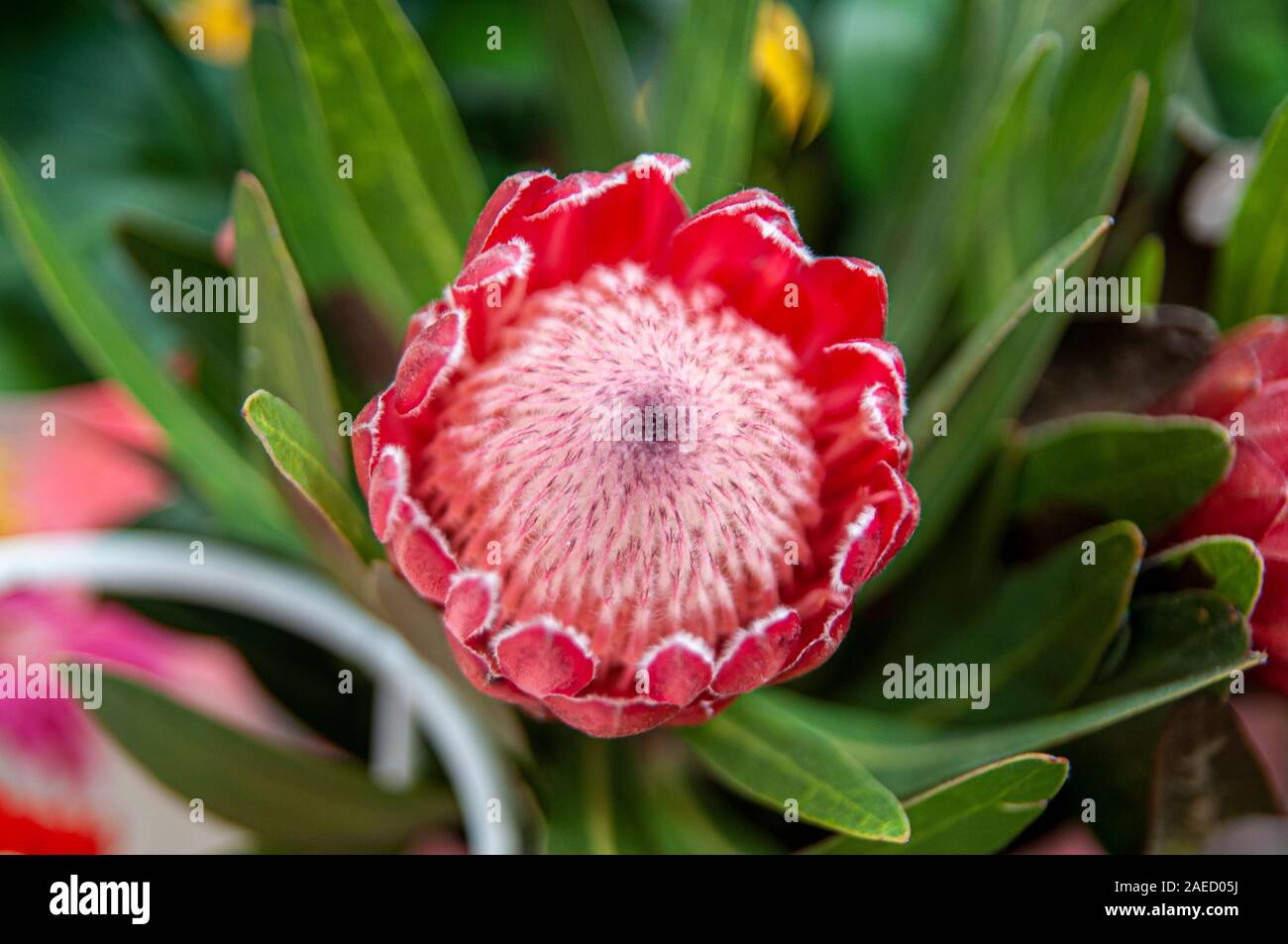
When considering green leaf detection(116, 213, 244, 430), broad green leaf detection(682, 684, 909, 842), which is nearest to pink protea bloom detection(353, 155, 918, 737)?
broad green leaf detection(682, 684, 909, 842)

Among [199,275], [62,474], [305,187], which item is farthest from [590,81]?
[62,474]

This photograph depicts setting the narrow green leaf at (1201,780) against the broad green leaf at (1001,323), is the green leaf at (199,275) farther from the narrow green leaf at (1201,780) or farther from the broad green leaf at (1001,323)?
the narrow green leaf at (1201,780)

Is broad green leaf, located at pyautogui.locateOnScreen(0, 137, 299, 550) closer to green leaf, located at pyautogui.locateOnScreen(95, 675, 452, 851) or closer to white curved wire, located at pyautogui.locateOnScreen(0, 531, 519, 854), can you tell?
white curved wire, located at pyautogui.locateOnScreen(0, 531, 519, 854)

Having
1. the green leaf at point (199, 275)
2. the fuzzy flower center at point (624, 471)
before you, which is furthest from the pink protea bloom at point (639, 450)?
the green leaf at point (199, 275)

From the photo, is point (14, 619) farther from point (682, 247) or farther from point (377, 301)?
point (682, 247)
